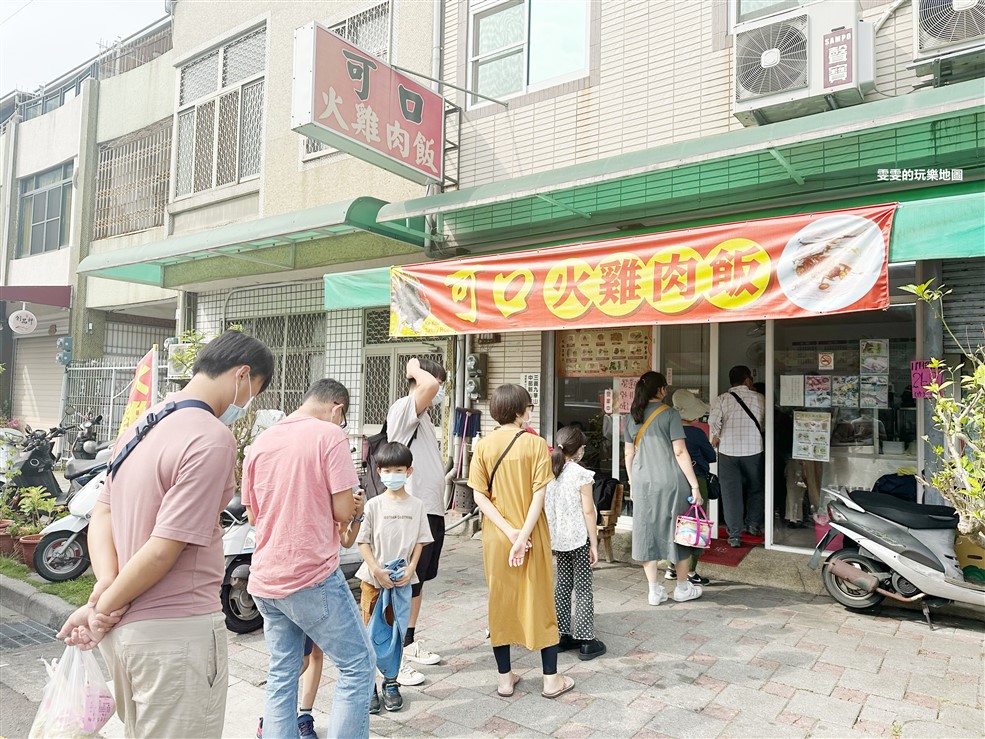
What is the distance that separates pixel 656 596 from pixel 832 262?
9.47ft

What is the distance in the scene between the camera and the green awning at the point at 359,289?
7.06 m

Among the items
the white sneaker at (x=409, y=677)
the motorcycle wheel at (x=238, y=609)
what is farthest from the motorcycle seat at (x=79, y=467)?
the white sneaker at (x=409, y=677)

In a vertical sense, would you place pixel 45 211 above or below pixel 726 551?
above

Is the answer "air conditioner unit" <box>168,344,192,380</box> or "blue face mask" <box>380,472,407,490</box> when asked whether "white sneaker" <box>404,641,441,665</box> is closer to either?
"blue face mask" <box>380,472,407,490</box>

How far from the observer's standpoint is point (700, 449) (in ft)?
20.5

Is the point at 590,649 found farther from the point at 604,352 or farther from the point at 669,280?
the point at 604,352

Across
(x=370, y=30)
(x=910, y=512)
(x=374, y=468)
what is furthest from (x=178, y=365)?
(x=910, y=512)

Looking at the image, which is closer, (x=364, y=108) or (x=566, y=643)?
(x=566, y=643)

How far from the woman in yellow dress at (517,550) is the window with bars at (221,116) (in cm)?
851

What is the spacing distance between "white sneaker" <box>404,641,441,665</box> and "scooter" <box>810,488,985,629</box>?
10.5 ft

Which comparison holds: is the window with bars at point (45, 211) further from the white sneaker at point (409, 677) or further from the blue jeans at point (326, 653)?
the blue jeans at point (326, 653)

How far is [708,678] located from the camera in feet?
13.1

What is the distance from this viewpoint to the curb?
17.7 feet

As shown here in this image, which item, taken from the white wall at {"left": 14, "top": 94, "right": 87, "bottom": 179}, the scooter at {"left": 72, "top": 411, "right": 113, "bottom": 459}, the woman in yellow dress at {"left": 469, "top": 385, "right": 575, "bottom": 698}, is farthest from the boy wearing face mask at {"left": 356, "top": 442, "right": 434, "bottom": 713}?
the white wall at {"left": 14, "top": 94, "right": 87, "bottom": 179}
